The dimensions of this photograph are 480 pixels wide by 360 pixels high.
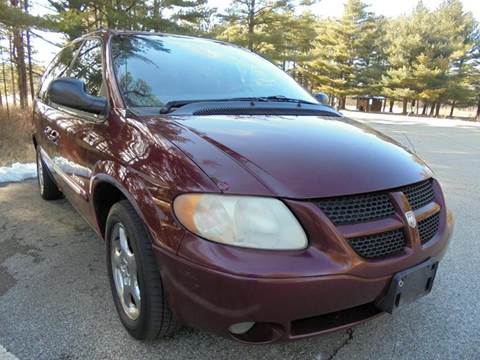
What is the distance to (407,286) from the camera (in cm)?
161

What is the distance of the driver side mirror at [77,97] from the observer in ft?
7.26

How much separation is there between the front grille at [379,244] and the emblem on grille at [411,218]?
0.20 ft

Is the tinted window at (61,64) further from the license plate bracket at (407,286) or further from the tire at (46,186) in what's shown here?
the license plate bracket at (407,286)

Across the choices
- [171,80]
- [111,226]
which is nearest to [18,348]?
[111,226]

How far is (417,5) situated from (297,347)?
Answer: 49098 mm

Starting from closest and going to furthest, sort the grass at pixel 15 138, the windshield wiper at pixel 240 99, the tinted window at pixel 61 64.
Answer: the windshield wiper at pixel 240 99, the tinted window at pixel 61 64, the grass at pixel 15 138

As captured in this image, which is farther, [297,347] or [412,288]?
[297,347]

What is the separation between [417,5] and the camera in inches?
1673

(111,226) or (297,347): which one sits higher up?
(111,226)

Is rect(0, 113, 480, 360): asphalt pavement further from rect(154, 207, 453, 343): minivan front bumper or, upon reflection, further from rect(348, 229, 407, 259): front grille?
rect(348, 229, 407, 259): front grille

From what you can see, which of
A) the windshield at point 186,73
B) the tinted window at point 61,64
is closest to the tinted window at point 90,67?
the windshield at point 186,73

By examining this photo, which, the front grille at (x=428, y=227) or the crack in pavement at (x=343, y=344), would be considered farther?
the crack in pavement at (x=343, y=344)

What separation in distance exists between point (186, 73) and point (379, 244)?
5.42 ft

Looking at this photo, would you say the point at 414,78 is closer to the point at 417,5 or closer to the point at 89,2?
the point at 417,5
